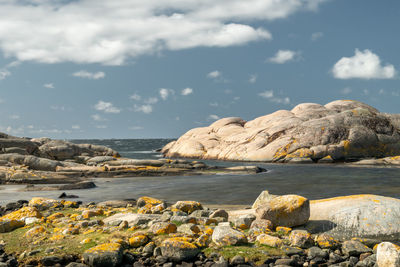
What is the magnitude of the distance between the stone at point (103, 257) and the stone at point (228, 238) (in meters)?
2.07

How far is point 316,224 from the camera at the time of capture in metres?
9.31

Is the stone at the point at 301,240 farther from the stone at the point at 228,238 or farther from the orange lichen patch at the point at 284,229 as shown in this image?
the stone at the point at 228,238

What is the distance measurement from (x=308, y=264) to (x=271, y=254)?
2.40 feet

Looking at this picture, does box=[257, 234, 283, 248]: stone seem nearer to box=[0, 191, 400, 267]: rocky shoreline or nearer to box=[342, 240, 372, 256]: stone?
box=[0, 191, 400, 267]: rocky shoreline

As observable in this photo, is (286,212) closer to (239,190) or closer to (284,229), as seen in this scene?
(284,229)

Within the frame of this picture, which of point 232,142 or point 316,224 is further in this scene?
point 232,142

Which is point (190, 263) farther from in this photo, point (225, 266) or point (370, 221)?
point (370, 221)

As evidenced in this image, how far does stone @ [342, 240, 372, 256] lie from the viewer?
23.9 ft

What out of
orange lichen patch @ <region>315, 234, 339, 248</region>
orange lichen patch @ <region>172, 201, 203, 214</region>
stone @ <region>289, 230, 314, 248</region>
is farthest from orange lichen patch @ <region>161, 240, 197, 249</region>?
orange lichen patch @ <region>172, 201, 203, 214</region>

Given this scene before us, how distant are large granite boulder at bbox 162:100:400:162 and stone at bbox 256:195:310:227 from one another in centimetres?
3285

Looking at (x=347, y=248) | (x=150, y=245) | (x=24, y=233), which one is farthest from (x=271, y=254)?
(x=24, y=233)

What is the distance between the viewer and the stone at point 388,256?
20.5 ft

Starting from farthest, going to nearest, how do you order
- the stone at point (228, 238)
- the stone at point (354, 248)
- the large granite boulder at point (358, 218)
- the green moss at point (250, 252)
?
the large granite boulder at point (358, 218)
the stone at point (228, 238)
the stone at point (354, 248)
the green moss at point (250, 252)

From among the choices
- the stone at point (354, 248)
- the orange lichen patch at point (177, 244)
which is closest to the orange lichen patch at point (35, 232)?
the orange lichen patch at point (177, 244)
